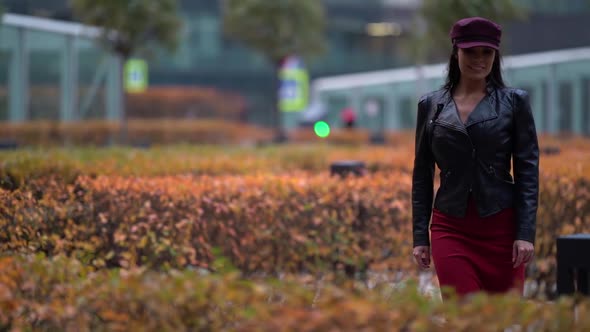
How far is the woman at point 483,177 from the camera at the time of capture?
4551 millimetres

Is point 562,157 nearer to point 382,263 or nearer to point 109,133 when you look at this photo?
point 382,263

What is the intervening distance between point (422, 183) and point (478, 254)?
1.50ft

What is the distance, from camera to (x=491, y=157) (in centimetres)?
462

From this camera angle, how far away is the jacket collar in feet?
15.2

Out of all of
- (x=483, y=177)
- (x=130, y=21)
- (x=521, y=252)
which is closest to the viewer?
(x=521, y=252)

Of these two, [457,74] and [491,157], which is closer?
[491,157]

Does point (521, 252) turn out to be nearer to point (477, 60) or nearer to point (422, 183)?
point (422, 183)

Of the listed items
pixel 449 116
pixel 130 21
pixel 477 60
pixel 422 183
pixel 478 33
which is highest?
pixel 130 21

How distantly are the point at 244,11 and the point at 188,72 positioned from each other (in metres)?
25.3

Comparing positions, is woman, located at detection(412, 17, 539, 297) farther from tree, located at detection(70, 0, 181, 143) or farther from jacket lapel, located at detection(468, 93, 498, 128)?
tree, located at detection(70, 0, 181, 143)

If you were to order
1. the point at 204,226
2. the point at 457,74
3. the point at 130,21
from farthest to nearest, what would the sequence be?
the point at 130,21
the point at 204,226
the point at 457,74

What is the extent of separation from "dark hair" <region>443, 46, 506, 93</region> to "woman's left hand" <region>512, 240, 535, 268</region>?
2.35 feet

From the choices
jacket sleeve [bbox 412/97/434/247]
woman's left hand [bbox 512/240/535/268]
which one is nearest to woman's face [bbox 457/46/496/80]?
jacket sleeve [bbox 412/97/434/247]

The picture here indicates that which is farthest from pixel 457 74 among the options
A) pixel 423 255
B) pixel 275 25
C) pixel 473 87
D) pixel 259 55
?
pixel 259 55
